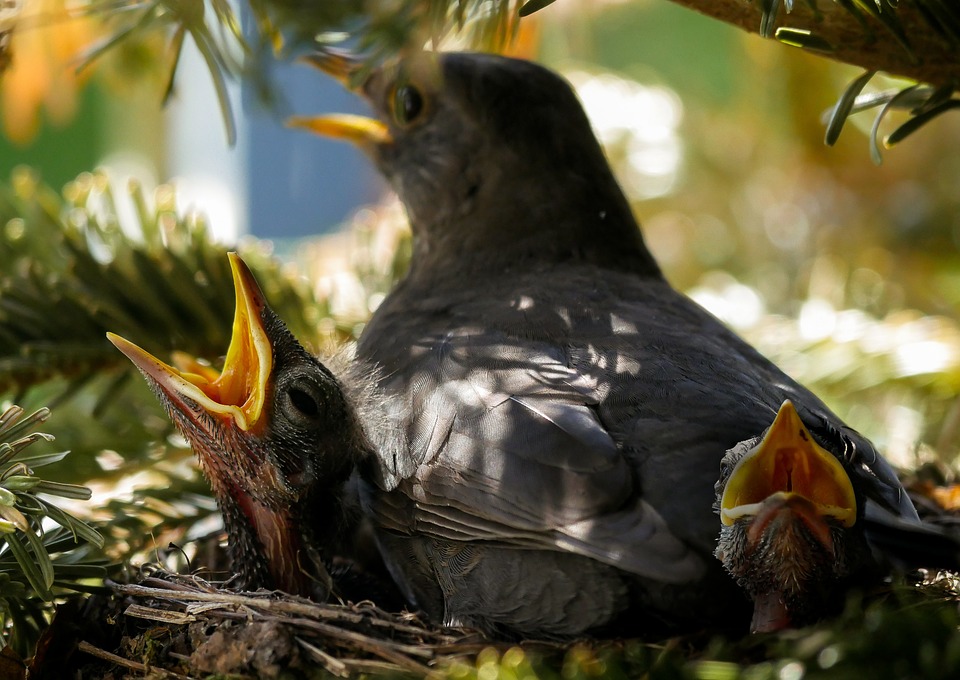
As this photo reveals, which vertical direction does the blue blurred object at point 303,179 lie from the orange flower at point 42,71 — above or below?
below

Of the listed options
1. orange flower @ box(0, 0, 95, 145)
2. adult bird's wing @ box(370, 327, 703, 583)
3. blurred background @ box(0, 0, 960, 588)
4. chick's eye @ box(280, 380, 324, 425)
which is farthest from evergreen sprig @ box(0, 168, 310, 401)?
adult bird's wing @ box(370, 327, 703, 583)

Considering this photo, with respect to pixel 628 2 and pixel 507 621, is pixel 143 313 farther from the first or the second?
pixel 628 2

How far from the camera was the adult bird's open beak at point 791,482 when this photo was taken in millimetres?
980

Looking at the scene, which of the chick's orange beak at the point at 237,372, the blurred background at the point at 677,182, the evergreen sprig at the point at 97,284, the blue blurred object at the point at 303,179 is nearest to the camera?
the chick's orange beak at the point at 237,372

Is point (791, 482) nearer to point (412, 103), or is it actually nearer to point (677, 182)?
point (412, 103)

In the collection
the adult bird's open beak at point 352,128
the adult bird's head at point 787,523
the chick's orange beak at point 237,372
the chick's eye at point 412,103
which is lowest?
the adult bird's head at point 787,523

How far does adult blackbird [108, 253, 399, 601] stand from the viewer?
4.20 feet

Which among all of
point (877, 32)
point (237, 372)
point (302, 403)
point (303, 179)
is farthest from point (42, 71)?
point (303, 179)

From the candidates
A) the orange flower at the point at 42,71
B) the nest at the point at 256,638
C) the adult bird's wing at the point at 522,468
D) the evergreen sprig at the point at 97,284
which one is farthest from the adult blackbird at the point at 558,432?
the orange flower at the point at 42,71

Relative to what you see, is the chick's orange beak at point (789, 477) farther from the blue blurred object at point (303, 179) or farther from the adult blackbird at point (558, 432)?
the blue blurred object at point (303, 179)

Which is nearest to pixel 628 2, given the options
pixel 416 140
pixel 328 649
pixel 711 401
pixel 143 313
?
pixel 416 140

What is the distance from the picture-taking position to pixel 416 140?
181cm

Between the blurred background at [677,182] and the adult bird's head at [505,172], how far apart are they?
0.72 feet

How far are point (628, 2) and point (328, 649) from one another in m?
3.00
